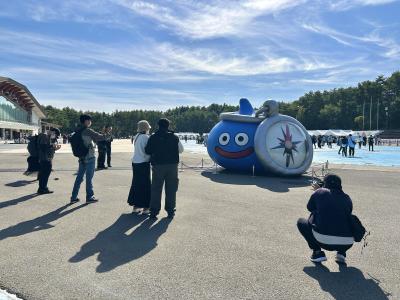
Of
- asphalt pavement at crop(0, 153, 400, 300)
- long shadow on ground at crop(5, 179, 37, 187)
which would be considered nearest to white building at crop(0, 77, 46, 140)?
long shadow on ground at crop(5, 179, 37, 187)

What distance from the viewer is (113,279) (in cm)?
418

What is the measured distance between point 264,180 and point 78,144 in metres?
6.37

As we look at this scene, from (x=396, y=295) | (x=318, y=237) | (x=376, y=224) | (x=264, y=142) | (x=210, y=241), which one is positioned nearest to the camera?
(x=396, y=295)

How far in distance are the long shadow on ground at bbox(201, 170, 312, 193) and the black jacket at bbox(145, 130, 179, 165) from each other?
4231 millimetres

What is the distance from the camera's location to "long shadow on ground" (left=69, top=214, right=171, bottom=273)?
4.82m

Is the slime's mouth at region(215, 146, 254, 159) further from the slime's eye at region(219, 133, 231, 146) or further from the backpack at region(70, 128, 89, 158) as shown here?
the backpack at region(70, 128, 89, 158)

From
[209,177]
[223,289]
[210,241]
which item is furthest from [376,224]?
[209,177]

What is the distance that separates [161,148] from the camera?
6996 millimetres

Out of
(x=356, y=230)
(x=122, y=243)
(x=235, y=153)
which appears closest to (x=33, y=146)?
(x=122, y=243)

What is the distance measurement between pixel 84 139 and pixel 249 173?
7343mm

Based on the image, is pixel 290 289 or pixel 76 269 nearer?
pixel 290 289

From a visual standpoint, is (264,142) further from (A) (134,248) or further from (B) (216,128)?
(A) (134,248)

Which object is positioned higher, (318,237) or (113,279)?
(318,237)

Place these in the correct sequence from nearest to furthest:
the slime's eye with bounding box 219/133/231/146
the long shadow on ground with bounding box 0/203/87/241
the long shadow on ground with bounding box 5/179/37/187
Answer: the long shadow on ground with bounding box 0/203/87/241 < the long shadow on ground with bounding box 5/179/37/187 < the slime's eye with bounding box 219/133/231/146
